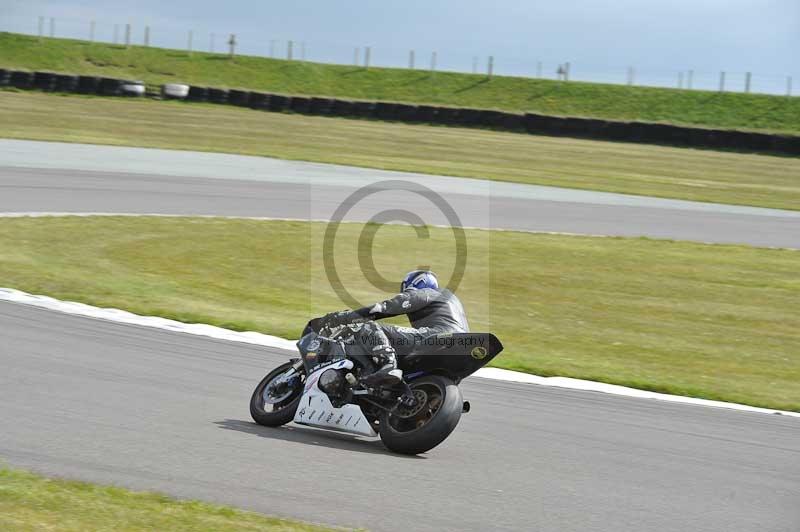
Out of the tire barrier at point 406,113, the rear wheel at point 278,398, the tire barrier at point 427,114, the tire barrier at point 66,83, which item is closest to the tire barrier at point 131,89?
the tire barrier at point 66,83

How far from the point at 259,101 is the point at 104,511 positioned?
40.4 m

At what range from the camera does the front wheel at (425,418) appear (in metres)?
7.35

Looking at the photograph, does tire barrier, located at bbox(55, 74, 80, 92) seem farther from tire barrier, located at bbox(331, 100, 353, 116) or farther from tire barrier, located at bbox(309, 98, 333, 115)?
tire barrier, located at bbox(331, 100, 353, 116)

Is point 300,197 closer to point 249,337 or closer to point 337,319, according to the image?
point 249,337

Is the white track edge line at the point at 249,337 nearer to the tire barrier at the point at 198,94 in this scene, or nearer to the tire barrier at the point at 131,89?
the tire barrier at the point at 131,89

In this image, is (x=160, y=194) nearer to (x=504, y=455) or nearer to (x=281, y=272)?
(x=281, y=272)

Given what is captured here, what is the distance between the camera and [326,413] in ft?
26.1

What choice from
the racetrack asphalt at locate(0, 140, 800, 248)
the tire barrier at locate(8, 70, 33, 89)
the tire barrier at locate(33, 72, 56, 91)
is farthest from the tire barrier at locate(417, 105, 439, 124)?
the tire barrier at locate(8, 70, 33, 89)

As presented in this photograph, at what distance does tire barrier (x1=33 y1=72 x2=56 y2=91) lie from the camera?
1691 inches

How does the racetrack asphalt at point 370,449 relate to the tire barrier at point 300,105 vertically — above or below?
below

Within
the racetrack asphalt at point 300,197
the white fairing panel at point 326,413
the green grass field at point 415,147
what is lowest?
the white fairing panel at point 326,413

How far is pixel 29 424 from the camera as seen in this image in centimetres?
741

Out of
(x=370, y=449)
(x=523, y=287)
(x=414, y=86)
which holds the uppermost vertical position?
(x=414, y=86)

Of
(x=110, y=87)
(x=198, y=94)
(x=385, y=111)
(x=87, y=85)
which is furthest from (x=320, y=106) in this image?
(x=87, y=85)
